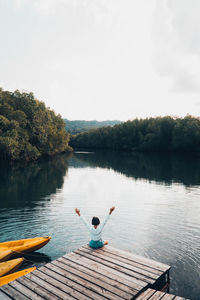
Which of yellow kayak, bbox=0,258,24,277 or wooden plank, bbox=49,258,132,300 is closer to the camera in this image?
wooden plank, bbox=49,258,132,300

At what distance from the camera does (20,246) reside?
12.9 meters

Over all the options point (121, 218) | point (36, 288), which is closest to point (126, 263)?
point (36, 288)

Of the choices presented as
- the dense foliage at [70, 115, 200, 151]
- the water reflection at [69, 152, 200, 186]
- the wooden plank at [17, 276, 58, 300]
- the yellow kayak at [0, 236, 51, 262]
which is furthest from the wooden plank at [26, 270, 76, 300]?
the dense foliage at [70, 115, 200, 151]

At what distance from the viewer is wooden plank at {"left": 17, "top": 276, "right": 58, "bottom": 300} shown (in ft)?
24.7

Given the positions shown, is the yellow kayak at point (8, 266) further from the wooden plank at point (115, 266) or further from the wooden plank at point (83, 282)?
the wooden plank at point (83, 282)

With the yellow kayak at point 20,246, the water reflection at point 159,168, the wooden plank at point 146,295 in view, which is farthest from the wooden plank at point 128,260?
the water reflection at point 159,168

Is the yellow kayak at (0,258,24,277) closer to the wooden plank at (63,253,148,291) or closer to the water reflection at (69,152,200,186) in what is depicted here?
the wooden plank at (63,253,148,291)

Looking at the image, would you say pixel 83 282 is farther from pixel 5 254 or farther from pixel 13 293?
pixel 5 254

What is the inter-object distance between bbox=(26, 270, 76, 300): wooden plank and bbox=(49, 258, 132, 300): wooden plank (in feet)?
3.00

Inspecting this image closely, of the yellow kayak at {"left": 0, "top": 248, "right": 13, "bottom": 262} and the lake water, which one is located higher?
the yellow kayak at {"left": 0, "top": 248, "right": 13, "bottom": 262}

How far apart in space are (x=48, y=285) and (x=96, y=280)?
166cm

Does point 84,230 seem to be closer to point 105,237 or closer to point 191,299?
point 105,237

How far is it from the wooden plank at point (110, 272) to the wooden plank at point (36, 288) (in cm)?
196

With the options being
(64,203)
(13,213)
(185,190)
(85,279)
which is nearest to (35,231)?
(13,213)
